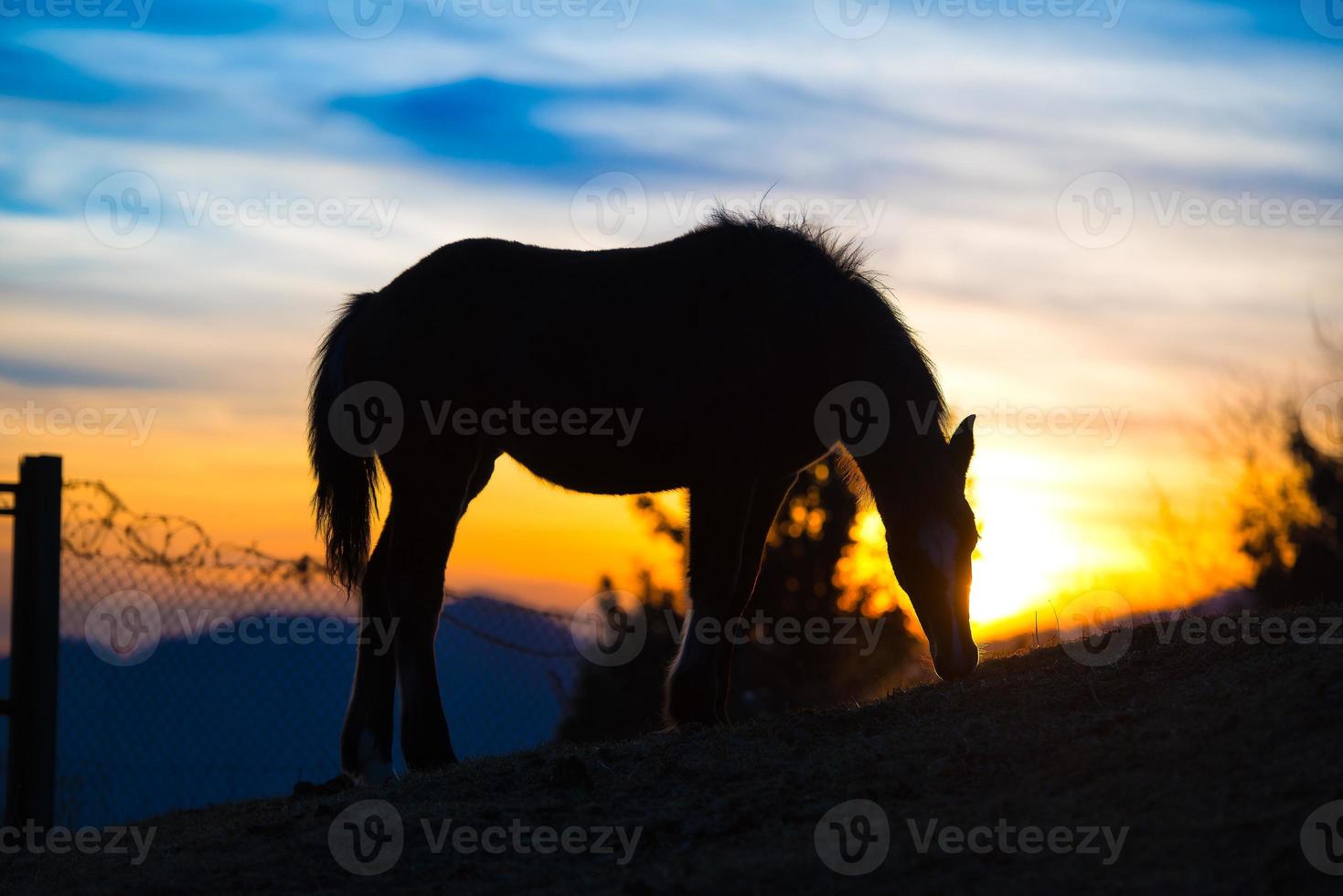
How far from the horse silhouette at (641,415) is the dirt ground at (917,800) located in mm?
718

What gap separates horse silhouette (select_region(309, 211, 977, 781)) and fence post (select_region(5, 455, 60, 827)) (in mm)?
1463

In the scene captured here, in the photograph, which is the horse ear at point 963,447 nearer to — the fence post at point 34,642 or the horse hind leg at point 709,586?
the horse hind leg at point 709,586

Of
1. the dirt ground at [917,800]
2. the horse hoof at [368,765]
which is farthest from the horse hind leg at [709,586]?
the horse hoof at [368,765]

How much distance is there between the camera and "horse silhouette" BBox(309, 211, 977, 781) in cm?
607

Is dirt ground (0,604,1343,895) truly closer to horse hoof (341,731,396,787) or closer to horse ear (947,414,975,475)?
horse hoof (341,731,396,787)

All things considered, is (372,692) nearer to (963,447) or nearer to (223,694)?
(963,447)

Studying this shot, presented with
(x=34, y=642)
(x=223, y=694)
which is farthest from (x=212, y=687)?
(x=34, y=642)

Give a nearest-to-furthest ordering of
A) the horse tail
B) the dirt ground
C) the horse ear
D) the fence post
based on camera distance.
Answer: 1. the dirt ground
2. the horse ear
3. the fence post
4. the horse tail

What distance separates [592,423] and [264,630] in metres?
4.07

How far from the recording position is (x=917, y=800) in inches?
167

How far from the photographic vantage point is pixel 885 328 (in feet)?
20.3

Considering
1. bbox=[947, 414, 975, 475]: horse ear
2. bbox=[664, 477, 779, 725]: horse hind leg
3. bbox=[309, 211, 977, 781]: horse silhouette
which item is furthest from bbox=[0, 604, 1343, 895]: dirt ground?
bbox=[947, 414, 975, 475]: horse ear

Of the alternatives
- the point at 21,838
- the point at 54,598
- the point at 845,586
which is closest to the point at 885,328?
the point at 54,598

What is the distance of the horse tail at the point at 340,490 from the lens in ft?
23.3
